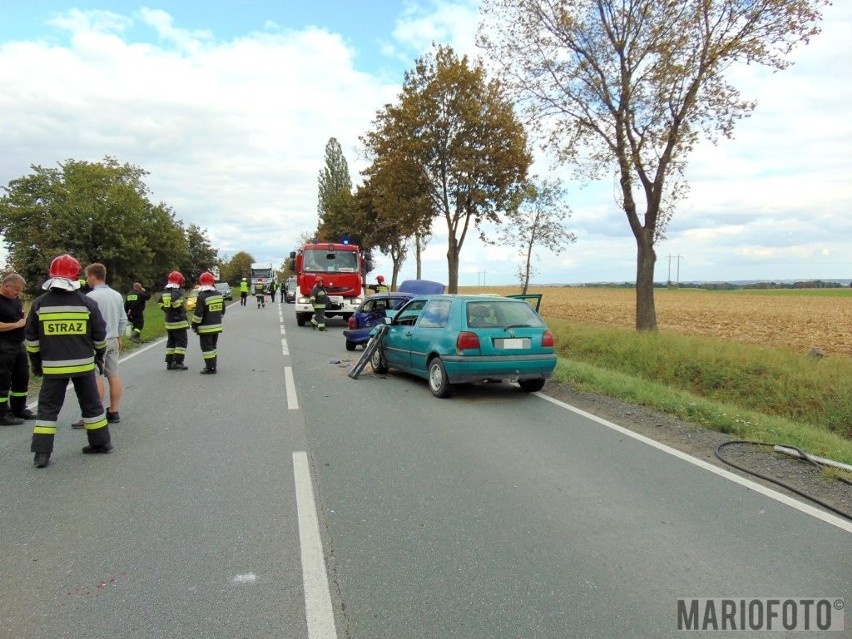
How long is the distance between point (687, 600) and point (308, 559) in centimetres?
213

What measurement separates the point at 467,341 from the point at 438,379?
0.81m

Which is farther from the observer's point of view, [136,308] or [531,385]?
[136,308]

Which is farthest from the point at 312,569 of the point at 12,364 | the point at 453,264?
the point at 453,264

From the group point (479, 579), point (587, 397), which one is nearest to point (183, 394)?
point (587, 397)

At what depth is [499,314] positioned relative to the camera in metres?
8.74

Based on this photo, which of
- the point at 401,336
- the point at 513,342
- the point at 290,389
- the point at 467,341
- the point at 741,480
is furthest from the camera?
the point at 401,336

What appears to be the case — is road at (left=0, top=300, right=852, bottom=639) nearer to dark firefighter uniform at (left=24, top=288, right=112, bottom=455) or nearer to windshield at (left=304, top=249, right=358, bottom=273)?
dark firefighter uniform at (left=24, top=288, right=112, bottom=455)

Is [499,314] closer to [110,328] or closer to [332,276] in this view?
[110,328]

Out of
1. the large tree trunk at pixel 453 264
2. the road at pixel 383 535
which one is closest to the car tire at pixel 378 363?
the road at pixel 383 535

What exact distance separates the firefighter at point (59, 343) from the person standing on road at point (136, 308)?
36.1 feet

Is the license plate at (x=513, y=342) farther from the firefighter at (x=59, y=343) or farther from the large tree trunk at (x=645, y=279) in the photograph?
the large tree trunk at (x=645, y=279)

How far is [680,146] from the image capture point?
14766 mm

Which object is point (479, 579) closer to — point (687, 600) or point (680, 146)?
point (687, 600)

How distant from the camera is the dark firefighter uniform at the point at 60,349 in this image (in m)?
5.30
